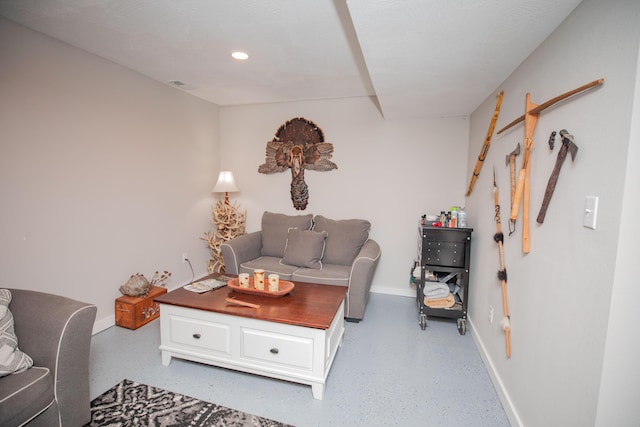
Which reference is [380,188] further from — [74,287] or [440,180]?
[74,287]

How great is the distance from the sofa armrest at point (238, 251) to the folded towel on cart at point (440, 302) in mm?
1912

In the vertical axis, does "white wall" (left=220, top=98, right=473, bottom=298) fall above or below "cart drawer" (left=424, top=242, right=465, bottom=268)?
above

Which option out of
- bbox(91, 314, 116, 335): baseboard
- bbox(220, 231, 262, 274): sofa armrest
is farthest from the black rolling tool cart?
bbox(91, 314, 116, 335): baseboard

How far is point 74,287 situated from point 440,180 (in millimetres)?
3670

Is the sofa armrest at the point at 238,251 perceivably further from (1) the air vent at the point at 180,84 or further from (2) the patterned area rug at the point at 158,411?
(1) the air vent at the point at 180,84

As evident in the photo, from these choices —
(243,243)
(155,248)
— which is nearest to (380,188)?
(243,243)

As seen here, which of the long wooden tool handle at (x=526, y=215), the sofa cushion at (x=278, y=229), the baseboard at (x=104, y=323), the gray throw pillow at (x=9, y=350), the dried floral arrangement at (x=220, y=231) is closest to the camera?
the gray throw pillow at (x=9, y=350)

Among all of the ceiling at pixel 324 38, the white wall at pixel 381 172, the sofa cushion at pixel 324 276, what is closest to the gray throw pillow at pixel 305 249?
the sofa cushion at pixel 324 276

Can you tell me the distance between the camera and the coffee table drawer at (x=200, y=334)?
2031mm

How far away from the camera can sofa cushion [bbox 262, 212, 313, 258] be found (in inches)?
140

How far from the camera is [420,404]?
1833 mm

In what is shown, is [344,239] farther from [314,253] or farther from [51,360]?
[51,360]

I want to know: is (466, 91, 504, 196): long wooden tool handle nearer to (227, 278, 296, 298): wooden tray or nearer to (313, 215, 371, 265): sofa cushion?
(313, 215, 371, 265): sofa cushion

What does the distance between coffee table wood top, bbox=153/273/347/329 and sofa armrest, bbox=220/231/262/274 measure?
776 mm
